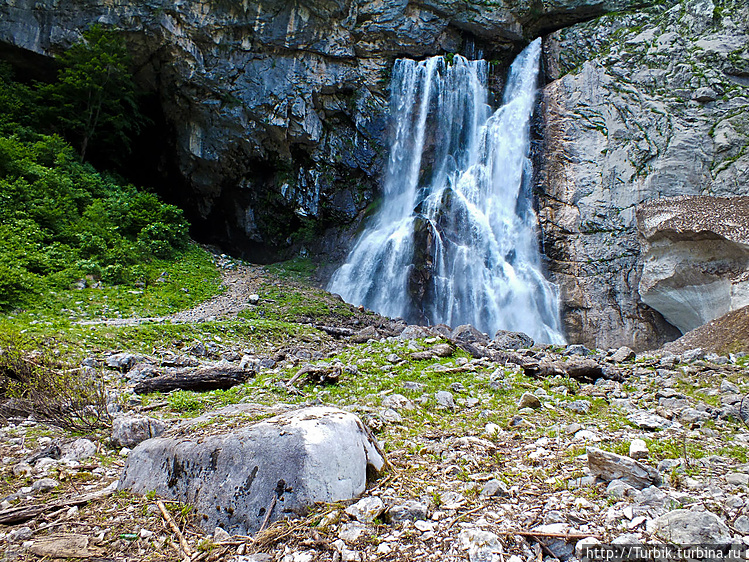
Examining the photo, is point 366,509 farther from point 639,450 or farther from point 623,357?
point 623,357

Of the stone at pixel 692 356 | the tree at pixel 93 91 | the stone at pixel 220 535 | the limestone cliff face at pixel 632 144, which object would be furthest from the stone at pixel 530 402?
the tree at pixel 93 91

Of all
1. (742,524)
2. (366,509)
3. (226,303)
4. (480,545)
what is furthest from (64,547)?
(226,303)

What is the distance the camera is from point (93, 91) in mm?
17828

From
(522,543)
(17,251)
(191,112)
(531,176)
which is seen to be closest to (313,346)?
(522,543)

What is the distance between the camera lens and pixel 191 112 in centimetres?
1973

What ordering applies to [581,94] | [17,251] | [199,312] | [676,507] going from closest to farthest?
[676,507], [17,251], [199,312], [581,94]

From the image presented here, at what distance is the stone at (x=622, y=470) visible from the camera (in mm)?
2334

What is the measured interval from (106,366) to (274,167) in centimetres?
1668

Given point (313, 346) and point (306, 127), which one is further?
point (306, 127)

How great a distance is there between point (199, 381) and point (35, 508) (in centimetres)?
312

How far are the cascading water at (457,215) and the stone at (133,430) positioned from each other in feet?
40.5

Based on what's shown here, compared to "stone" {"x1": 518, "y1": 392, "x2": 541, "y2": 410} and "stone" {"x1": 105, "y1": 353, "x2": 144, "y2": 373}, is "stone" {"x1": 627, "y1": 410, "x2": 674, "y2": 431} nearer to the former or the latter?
"stone" {"x1": 518, "y1": 392, "x2": 541, "y2": 410}

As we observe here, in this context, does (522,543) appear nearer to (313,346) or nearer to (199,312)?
(313,346)

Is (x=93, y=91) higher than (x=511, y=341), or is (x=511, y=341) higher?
(x=93, y=91)
